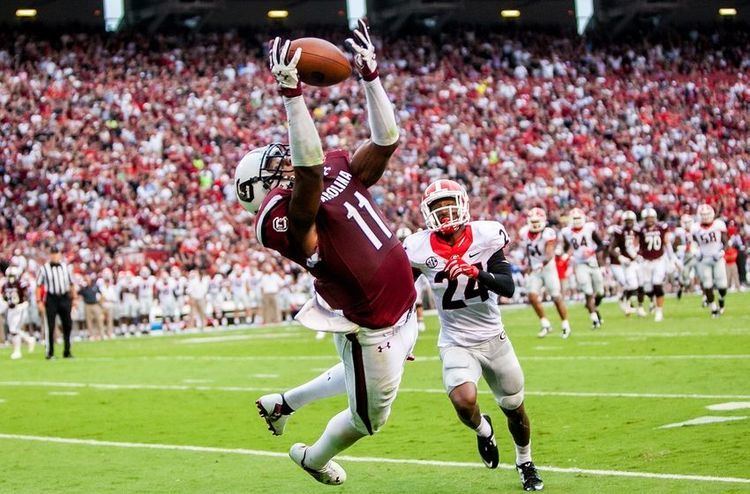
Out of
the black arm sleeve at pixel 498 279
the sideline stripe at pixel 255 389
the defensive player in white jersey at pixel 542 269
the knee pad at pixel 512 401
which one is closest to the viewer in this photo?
the black arm sleeve at pixel 498 279

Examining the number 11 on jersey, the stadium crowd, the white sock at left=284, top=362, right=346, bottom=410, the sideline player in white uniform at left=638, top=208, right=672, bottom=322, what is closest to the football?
the number 11 on jersey

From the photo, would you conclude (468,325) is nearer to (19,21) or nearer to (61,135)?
(61,135)

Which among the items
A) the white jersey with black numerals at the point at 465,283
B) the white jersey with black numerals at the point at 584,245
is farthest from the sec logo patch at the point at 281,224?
the white jersey with black numerals at the point at 584,245

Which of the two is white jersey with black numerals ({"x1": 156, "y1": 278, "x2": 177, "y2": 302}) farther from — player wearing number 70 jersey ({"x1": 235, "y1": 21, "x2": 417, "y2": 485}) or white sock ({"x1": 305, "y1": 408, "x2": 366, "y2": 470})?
player wearing number 70 jersey ({"x1": 235, "y1": 21, "x2": 417, "y2": 485})

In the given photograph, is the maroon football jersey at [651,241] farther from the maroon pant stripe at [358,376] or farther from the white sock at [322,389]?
the maroon pant stripe at [358,376]

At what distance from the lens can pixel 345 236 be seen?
4969 millimetres

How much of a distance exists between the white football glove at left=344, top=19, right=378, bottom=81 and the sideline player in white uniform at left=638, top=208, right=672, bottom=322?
1350 cm

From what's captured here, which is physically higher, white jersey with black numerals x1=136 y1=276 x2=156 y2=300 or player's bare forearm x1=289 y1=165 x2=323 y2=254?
player's bare forearm x1=289 y1=165 x2=323 y2=254

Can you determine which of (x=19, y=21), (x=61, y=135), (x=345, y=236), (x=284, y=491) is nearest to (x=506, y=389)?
(x=284, y=491)

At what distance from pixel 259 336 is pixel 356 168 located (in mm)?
15673

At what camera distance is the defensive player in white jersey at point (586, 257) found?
17391 mm

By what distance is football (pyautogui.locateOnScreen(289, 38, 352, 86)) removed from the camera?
15.9 ft

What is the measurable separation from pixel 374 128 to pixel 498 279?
54.9 inches

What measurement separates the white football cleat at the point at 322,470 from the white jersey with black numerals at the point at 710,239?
515 inches
